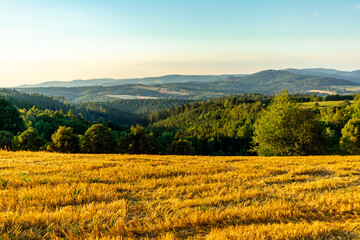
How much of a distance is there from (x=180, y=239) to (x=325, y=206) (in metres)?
5.53

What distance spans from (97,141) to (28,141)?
15.3 m

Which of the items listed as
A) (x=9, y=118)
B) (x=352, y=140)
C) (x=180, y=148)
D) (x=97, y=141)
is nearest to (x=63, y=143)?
(x=97, y=141)

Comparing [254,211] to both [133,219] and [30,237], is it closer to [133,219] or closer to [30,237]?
[133,219]

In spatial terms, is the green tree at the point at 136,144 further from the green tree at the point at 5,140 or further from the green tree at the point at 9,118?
the green tree at the point at 9,118

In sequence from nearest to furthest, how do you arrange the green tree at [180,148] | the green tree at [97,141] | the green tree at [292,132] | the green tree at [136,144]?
the green tree at [292,132] < the green tree at [97,141] < the green tree at [136,144] < the green tree at [180,148]

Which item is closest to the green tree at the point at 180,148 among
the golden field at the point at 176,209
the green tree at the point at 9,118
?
the green tree at the point at 9,118

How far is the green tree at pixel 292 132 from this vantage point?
3781 cm

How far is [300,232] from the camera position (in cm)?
555

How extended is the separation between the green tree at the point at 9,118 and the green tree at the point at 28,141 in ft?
28.8

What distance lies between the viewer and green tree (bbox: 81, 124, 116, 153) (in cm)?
5800

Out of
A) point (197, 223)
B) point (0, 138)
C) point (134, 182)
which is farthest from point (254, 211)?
point (0, 138)

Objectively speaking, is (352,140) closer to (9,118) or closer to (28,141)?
(28,141)

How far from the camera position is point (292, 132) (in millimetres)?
38625

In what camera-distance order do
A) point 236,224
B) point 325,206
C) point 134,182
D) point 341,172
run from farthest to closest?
point 341,172 → point 134,182 → point 325,206 → point 236,224
